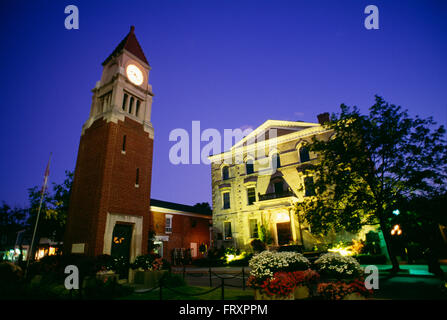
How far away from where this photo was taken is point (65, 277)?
476 inches

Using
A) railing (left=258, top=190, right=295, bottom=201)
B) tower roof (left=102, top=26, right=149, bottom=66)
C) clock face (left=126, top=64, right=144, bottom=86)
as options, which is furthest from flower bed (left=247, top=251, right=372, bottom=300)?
tower roof (left=102, top=26, right=149, bottom=66)

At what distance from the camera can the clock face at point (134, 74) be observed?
19.3 metres

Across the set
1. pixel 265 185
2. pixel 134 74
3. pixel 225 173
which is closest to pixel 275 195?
pixel 265 185

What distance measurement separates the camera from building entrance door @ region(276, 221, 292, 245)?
24.7 m

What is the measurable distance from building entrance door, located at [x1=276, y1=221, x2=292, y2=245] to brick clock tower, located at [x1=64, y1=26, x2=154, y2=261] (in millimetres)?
14603

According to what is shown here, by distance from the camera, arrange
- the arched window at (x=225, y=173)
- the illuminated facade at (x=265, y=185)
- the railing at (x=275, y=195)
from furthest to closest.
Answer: the arched window at (x=225, y=173) < the illuminated facade at (x=265, y=185) < the railing at (x=275, y=195)

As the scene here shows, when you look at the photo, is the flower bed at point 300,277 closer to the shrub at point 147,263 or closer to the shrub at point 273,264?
the shrub at point 273,264

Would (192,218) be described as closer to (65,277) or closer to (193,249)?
(193,249)

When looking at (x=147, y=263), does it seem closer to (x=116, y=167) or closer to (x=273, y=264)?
(x=116, y=167)

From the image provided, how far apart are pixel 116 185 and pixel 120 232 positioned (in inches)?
126

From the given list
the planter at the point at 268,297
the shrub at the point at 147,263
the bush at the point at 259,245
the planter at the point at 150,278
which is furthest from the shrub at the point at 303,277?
the bush at the point at 259,245

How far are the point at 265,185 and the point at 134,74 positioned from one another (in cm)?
1841

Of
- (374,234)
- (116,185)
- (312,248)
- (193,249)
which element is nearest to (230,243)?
(193,249)

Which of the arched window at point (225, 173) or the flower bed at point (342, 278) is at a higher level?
the arched window at point (225, 173)
